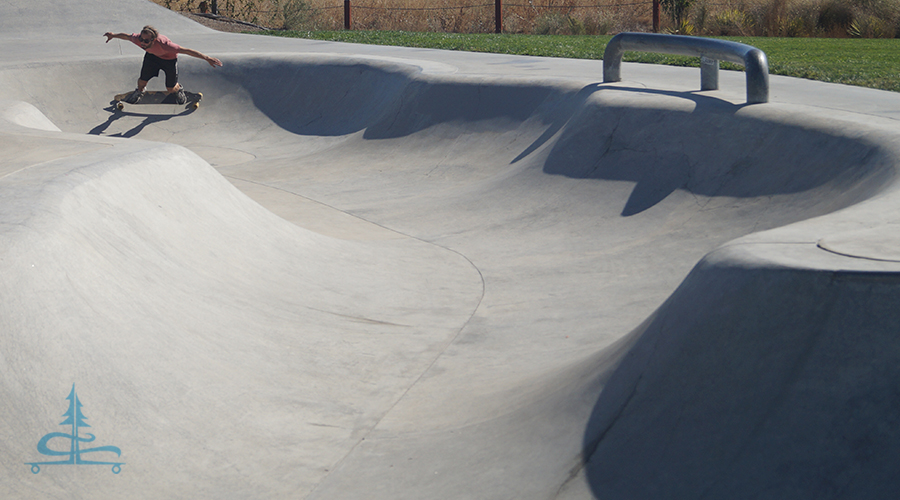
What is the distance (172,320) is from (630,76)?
7374 mm

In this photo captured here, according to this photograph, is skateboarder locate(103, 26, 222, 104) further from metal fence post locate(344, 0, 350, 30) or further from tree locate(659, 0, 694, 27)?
tree locate(659, 0, 694, 27)

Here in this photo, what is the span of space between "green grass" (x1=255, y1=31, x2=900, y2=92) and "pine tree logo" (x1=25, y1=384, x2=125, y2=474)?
8158 millimetres

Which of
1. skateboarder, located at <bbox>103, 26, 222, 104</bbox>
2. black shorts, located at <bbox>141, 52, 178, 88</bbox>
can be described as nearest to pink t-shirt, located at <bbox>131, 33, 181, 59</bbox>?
skateboarder, located at <bbox>103, 26, 222, 104</bbox>

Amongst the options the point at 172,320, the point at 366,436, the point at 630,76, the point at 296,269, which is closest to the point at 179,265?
the point at 172,320

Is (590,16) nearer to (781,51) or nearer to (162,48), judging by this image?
(781,51)

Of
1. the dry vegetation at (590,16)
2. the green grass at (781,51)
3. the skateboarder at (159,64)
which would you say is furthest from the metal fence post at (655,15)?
the skateboarder at (159,64)

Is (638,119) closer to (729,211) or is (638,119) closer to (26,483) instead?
(729,211)

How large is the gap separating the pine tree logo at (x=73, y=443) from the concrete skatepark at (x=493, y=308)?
0.02 metres

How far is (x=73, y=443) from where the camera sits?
3.06 meters

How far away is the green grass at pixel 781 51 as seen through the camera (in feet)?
30.3

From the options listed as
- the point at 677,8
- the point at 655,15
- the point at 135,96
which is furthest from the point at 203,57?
the point at 655,15

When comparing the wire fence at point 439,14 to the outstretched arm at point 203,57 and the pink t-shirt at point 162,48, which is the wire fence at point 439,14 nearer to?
the pink t-shirt at point 162,48

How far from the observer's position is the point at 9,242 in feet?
11.1

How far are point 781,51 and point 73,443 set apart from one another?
42.1 ft
